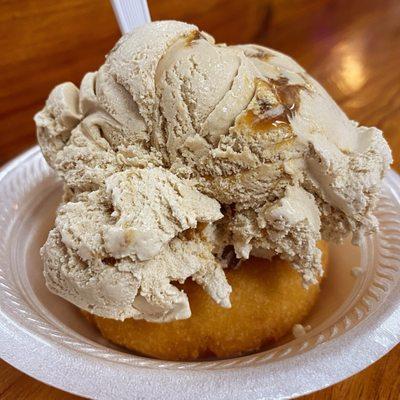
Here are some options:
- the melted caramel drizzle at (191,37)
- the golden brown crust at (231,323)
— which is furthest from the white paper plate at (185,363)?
the melted caramel drizzle at (191,37)

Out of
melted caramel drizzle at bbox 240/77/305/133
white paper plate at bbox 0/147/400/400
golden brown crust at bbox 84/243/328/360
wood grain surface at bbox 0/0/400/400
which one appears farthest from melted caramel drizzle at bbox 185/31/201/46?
wood grain surface at bbox 0/0/400/400

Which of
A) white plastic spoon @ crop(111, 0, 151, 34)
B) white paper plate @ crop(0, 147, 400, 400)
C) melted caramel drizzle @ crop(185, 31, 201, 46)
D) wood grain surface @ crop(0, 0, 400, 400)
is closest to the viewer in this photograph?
white paper plate @ crop(0, 147, 400, 400)

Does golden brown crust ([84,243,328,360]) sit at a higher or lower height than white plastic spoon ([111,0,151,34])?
lower

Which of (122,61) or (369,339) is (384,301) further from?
(122,61)

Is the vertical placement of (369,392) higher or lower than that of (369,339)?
lower

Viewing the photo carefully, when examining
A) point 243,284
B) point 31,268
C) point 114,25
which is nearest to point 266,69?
point 243,284

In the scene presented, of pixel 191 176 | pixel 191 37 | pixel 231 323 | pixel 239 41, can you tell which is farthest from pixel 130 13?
pixel 239 41

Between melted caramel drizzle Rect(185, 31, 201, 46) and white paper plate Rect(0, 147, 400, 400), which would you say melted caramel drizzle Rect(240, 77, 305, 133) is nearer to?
melted caramel drizzle Rect(185, 31, 201, 46)
